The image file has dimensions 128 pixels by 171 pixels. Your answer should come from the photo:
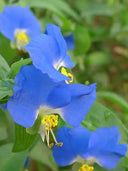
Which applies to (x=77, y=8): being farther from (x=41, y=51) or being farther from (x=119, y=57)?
(x=41, y=51)

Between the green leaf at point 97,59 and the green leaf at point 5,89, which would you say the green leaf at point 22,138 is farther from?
the green leaf at point 97,59

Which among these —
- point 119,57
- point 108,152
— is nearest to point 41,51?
point 108,152

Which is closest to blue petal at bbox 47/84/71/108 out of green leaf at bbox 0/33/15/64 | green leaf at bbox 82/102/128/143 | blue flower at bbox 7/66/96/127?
blue flower at bbox 7/66/96/127

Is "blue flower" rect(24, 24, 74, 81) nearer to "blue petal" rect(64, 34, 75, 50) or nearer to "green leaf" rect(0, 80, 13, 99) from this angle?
"green leaf" rect(0, 80, 13, 99)

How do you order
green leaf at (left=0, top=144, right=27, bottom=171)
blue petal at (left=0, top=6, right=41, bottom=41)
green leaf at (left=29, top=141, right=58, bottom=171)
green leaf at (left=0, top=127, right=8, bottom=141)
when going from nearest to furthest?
green leaf at (left=0, top=144, right=27, bottom=171), green leaf at (left=0, top=127, right=8, bottom=141), green leaf at (left=29, top=141, right=58, bottom=171), blue petal at (left=0, top=6, right=41, bottom=41)

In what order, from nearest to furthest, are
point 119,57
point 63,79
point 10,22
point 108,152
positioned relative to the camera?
point 63,79 → point 108,152 → point 10,22 → point 119,57

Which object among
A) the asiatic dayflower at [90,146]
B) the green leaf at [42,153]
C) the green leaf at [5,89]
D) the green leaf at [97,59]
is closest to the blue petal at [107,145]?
the asiatic dayflower at [90,146]
